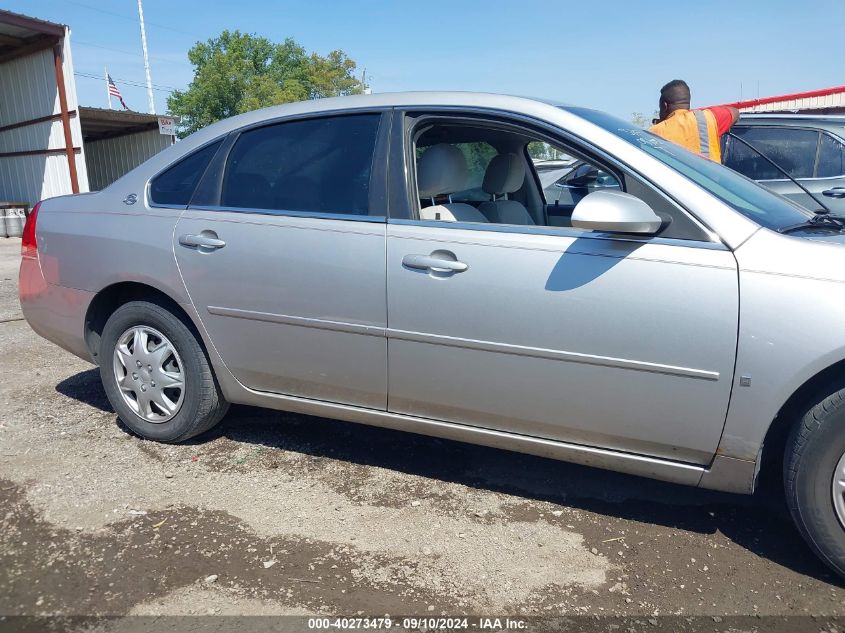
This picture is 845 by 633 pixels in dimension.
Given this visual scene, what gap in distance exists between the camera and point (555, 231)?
8.86 feet

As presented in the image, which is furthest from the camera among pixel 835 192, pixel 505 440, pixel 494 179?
pixel 835 192

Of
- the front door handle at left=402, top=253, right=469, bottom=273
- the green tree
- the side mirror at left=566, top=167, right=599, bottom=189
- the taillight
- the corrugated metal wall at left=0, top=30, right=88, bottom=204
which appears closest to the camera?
the front door handle at left=402, top=253, right=469, bottom=273

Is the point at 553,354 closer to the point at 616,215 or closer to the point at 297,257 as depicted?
the point at 616,215

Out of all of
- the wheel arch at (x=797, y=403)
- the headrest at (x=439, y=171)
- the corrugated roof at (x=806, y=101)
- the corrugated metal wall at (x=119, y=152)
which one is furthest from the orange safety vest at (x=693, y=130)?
the corrugated metal wall at (x=119, y=152)

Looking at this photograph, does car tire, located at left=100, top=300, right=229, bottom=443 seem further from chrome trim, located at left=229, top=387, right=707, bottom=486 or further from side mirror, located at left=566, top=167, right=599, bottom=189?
side mirror, located at left=566, top=167, right=599, bottom=189

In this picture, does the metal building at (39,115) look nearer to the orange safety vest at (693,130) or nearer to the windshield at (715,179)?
the orange safety vest at (693,130)

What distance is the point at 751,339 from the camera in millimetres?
2363

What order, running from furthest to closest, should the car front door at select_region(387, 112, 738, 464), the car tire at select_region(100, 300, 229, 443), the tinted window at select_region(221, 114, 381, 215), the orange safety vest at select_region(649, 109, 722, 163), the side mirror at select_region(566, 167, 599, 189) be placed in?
the side mirror at select_region(566, 167, 599, 189) < the orange safety vest at select_region(649, 109, 722, 163) < the car tire at select_region(100, 300, 229, 443) < the tinted window at select_region(221, 114, 381, 215) < the car front door at select_region(387, 112, 738, 464)

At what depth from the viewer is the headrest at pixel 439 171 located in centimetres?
326

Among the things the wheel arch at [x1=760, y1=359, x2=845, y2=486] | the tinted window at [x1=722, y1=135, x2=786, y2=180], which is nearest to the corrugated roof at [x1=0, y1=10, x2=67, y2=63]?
the tinted window at [x1=722, y1=135, x2=786, y2=180]

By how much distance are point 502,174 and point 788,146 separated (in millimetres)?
3959

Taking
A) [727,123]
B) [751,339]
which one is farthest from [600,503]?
[727,123]

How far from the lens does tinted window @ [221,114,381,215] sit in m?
3.10

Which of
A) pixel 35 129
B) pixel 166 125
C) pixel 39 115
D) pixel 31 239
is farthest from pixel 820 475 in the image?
pixel 166 125
